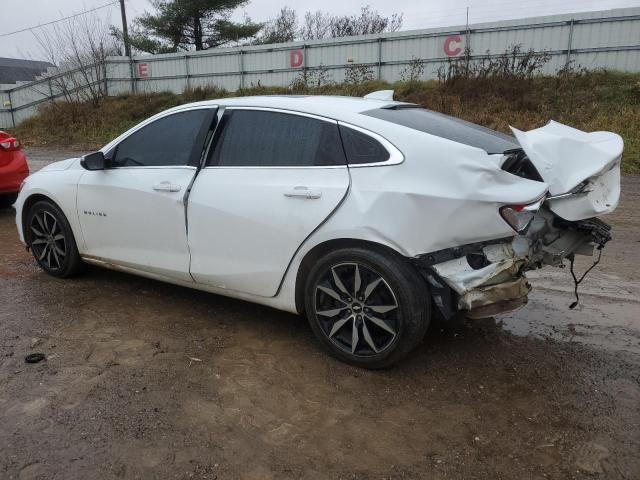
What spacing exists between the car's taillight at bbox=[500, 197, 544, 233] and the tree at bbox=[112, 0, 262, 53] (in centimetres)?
3039

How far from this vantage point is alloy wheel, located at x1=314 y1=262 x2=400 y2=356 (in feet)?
10.1

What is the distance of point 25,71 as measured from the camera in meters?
34.6

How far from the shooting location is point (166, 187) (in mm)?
3785

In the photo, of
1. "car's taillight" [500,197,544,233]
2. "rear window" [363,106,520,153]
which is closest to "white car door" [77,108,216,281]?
"rear window" [363,106,520,153]

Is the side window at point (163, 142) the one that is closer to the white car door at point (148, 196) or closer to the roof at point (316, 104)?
the white car door at point (148, 196)

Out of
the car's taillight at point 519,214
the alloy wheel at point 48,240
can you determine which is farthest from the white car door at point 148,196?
the car's taillight at point 519,214

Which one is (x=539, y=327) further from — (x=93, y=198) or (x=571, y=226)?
(x=93, y=198)

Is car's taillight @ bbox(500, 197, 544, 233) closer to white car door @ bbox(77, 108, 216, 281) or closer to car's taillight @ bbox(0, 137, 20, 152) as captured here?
white car door @ bbox(77, 108, 216, 281)

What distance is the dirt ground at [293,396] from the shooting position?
2.46 meters

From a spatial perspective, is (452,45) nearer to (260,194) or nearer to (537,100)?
(537,100)

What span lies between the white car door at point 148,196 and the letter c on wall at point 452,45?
1607 centimetres

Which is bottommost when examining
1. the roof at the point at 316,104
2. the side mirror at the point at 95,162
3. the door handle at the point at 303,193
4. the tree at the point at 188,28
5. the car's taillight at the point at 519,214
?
the car's taillight at the point at 519,214

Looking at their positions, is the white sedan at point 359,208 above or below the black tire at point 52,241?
above

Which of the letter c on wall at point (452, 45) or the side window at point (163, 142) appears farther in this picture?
the letter c on wall at point (452, 45)
